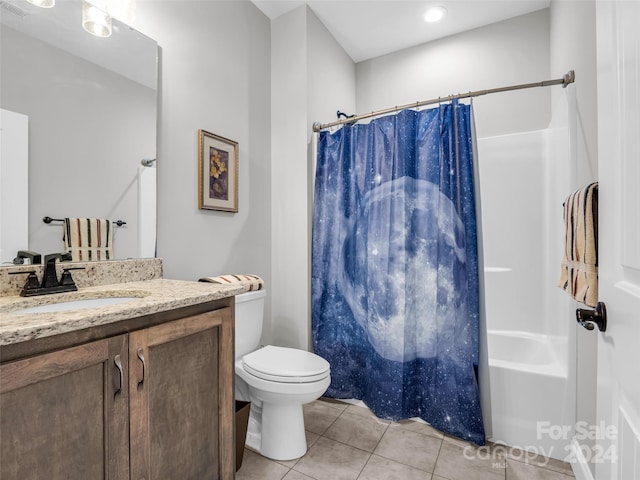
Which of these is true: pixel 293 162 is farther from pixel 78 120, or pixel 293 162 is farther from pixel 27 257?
pixel 27 257

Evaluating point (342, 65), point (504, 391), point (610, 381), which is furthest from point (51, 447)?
point (342, 65)

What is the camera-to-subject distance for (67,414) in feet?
2.62

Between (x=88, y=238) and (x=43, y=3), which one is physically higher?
(x=43, y=3)

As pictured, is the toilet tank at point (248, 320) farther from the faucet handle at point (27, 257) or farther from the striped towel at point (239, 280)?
the faucet handle at point (27, 257)

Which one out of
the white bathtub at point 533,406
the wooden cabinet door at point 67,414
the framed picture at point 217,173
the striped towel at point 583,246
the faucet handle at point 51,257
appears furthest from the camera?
the framed picture at point 217,173

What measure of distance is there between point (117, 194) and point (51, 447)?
3.38 feet

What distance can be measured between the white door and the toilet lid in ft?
3.45

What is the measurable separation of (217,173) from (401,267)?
48.6 inches

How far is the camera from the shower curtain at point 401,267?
1.76m

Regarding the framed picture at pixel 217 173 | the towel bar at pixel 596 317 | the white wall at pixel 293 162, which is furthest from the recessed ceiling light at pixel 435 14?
the towel bar at pixel 596 317

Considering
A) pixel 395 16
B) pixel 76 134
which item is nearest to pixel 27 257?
pixel 76 134

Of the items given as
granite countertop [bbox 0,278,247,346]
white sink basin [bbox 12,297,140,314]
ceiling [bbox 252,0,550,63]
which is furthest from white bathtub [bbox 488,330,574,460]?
ceiling [bbox 252,0,550,63]

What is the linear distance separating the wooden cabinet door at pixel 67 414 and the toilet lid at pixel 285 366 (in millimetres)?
695

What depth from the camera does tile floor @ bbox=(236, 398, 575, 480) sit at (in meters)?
1.52
